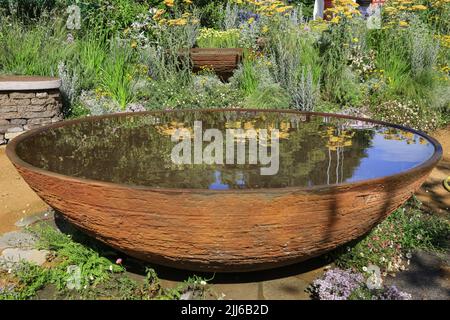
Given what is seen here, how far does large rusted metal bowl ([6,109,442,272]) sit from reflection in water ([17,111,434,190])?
46 cm

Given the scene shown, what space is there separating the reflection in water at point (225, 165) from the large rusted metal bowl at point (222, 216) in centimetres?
46

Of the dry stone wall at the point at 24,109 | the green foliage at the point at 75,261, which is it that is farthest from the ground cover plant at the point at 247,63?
the green foliage at the point at 75,261

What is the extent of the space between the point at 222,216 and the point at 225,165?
3.61 feet

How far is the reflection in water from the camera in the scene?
97.8 inches

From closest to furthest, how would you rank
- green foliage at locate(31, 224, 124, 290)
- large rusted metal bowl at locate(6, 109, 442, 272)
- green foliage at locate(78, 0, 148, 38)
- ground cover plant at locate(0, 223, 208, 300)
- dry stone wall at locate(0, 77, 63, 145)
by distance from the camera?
large rusted metal bowl at locate(6, 109, 442, 272), ground cover plant at locate(0, 223, 208, 300), green foliage at locate(31, 224, 124, 290), dry stone wall at locate(0, 77, 63, 145), green foliage at locate(78, 0, 148, 38)

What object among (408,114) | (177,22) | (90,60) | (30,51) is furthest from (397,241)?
(30,51)

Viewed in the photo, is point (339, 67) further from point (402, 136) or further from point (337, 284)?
point (337, 284)

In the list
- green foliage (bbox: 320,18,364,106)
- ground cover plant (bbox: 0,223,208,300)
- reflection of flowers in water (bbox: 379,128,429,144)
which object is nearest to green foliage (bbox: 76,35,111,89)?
green foliage (bbox: 320,18,364,106)

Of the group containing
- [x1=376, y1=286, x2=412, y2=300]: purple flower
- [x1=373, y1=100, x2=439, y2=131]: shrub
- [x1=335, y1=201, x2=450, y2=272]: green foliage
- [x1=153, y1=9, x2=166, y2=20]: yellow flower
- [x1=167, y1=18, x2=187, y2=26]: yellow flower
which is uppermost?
[x1=153, y1=9, x2=166, y2=20]: yellow flower

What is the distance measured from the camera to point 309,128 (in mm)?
3320

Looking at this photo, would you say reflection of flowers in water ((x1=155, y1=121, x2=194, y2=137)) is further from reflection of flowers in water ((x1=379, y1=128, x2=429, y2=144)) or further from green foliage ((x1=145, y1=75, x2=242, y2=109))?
green foliage ((x1=145, y1=75, x2=242, y2=109))
